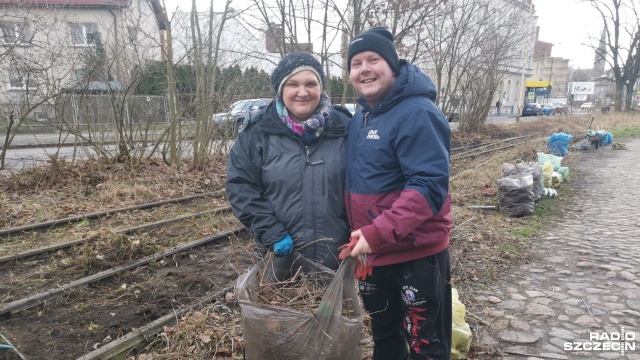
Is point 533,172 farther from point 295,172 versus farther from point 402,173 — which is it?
point 295,172

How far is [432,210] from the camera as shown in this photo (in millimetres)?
1983

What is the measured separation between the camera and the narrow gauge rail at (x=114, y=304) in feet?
10.9

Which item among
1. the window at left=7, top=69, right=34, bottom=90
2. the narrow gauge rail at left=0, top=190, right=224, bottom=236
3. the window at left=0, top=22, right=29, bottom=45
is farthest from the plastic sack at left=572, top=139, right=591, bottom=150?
the window at left=0, top=22, right=29, bottom=45

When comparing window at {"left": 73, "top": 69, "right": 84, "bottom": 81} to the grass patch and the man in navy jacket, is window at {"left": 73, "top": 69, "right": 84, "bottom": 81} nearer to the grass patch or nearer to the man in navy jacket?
the man in navy jacket

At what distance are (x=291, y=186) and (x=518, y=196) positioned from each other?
5.48 metres

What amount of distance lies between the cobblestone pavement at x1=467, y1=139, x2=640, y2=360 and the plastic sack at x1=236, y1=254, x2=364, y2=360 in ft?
5.57

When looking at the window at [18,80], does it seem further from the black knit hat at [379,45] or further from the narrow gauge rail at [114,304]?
the black knit hat at [379,45]

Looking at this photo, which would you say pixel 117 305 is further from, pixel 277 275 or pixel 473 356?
pixel 473 356

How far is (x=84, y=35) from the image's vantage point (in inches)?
412

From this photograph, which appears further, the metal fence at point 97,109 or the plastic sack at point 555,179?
the metal fence at point 97,109

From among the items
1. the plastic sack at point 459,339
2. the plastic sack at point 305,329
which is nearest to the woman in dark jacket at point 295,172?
the plastic sack at point 305,329

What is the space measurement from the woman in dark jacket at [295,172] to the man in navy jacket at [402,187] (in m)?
0.11

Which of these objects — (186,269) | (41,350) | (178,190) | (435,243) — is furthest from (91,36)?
(435,243)

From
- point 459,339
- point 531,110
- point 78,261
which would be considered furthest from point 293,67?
point 531,110
